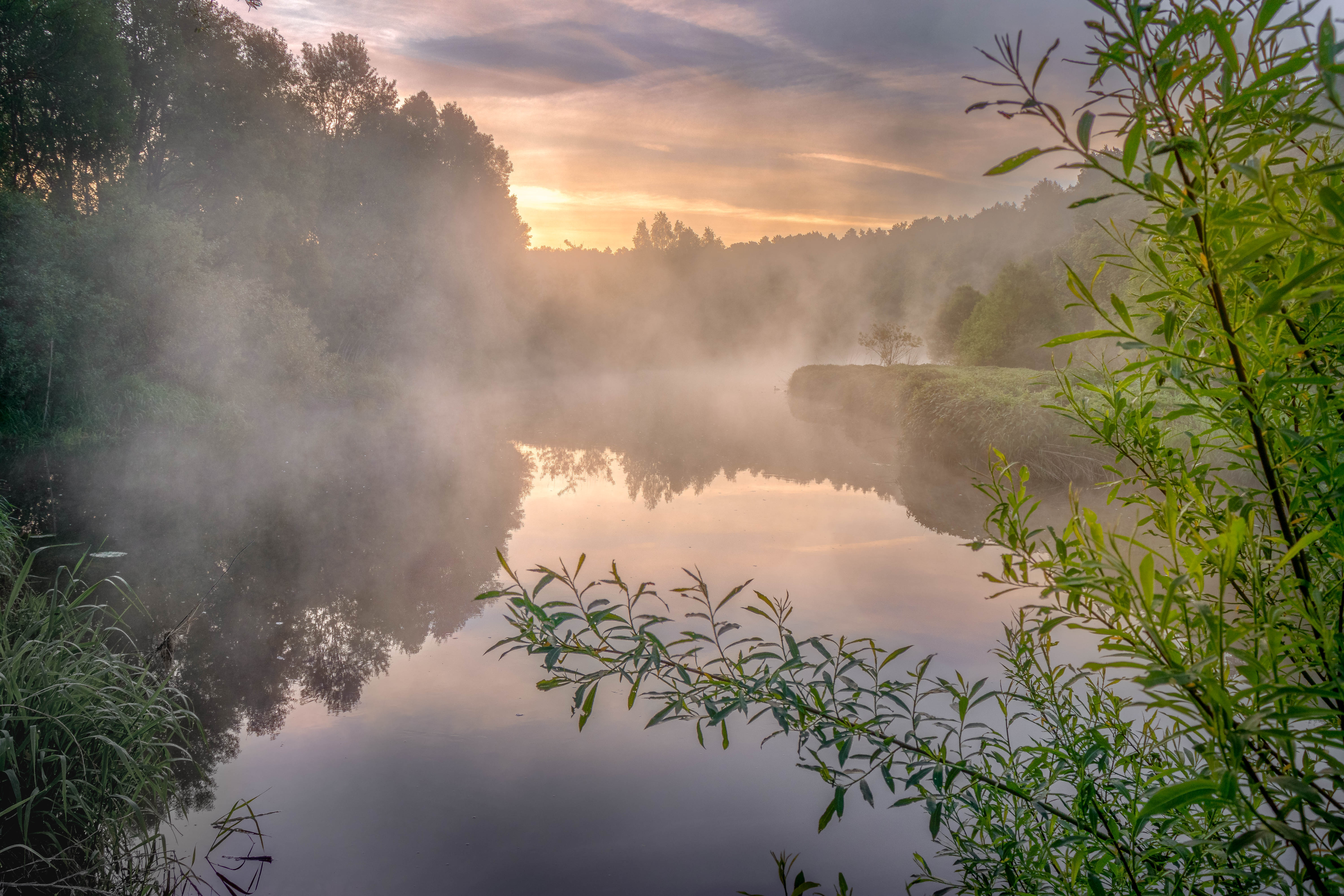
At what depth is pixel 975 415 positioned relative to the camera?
8766 mm

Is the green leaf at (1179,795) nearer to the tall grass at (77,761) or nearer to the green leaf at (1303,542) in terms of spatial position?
the green leaf at (1303,542)

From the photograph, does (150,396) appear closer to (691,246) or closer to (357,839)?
(357,839)

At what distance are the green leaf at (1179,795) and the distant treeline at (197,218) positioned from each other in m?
8.66

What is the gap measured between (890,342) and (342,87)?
20138 millimetres

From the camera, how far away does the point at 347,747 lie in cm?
290

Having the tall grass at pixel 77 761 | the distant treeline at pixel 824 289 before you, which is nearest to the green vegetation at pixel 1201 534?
the tall grass at pixel 77 761

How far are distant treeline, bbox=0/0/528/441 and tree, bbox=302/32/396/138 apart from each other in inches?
2.5

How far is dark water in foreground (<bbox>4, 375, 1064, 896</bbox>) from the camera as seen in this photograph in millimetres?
2307

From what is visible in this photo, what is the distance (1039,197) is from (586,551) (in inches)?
1142

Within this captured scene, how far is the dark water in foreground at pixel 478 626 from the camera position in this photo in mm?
2307

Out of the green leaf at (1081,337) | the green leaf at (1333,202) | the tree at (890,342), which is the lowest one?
the green leaf at (1081,337)

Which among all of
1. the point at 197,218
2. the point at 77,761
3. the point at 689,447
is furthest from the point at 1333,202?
the point at 197,218

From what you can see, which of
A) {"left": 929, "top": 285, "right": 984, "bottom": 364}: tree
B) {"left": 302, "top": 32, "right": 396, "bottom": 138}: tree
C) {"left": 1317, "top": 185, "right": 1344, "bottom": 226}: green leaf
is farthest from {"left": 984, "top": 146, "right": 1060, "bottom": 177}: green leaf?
{"left": 302, "top": 32, "right": 396, "bottom": 138}: tree

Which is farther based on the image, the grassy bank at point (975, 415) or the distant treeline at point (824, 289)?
the distant treeline at point (824, 289)
